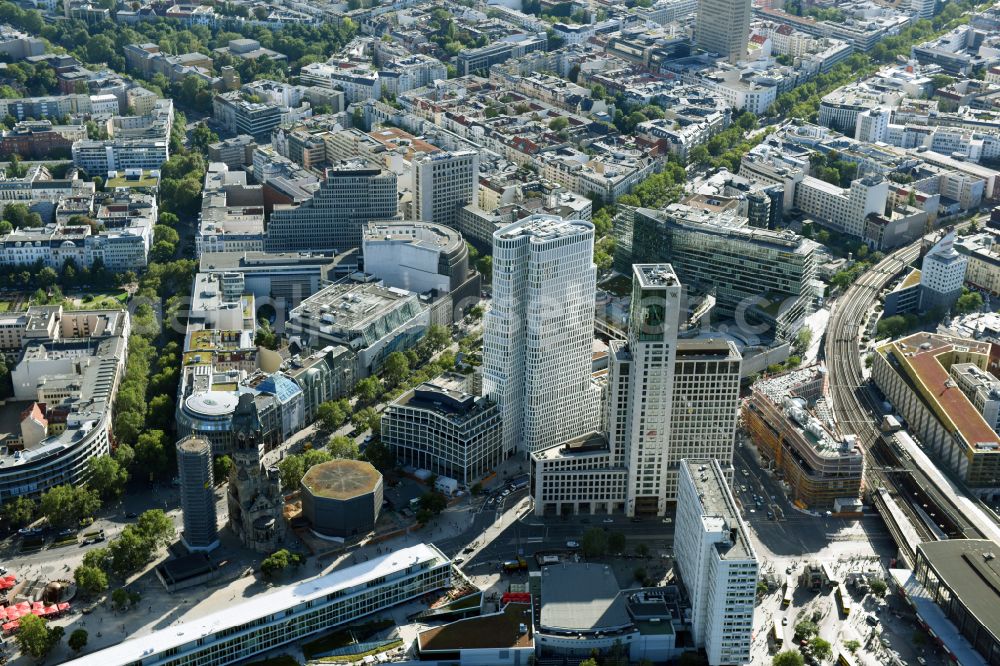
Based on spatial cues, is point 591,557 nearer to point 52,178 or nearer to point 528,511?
point 528,511

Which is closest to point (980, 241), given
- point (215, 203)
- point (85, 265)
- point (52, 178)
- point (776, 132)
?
point (776, 132)

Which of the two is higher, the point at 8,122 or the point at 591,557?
the point at 8,122

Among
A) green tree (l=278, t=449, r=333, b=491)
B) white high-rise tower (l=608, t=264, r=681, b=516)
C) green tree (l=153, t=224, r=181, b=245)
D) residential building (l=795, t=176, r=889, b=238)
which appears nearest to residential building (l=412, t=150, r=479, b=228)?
green tree (l=153, t=224, r=181, b=245)

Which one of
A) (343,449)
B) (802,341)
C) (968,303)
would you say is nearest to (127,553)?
(343,449)

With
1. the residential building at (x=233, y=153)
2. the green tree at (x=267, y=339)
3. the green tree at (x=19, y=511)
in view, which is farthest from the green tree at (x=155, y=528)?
the residential building at (x=233, y=153)

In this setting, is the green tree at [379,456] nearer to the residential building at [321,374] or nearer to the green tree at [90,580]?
the residential building at [321,374]

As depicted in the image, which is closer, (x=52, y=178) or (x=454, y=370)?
(x=454, y=370)
